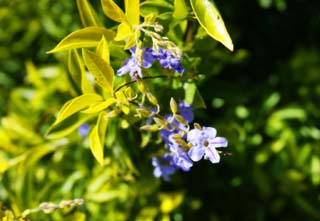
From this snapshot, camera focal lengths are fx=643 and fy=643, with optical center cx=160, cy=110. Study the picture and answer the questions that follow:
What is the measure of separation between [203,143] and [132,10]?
0.97 feet

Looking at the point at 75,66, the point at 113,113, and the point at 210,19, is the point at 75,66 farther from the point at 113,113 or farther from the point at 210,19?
the point at 210,19

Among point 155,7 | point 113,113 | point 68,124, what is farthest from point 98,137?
point 155,7

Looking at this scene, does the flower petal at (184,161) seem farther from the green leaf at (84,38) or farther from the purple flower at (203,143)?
the green leaf at (84,38)

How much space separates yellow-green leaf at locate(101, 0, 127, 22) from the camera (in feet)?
4.13

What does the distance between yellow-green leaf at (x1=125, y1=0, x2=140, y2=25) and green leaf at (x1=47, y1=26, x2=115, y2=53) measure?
0.09 meters

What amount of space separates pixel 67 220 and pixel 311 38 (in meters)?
1.09

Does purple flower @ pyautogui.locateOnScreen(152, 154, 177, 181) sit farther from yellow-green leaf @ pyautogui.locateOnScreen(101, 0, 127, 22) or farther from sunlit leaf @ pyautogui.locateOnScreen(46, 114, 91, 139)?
yellow-green leaf @ pyautogui.locateOnScreen(101, 0, 127, 22)

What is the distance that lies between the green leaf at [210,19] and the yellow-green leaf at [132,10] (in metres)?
0.11

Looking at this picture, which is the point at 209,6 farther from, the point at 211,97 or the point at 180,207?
the point at 180,207

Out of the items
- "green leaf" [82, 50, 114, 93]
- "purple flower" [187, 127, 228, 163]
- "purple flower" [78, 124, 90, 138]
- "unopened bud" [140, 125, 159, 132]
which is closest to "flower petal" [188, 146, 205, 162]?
"purple flower" [187, 127, 228, 163]

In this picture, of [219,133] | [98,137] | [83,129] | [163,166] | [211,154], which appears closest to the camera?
[211,154]

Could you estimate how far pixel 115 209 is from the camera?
1791 mm

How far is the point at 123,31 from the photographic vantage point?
4.15 feet

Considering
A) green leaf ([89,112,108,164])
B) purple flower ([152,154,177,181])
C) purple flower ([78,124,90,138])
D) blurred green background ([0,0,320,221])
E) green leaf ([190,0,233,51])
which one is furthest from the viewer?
blurred green background ([0,0,320,221])
